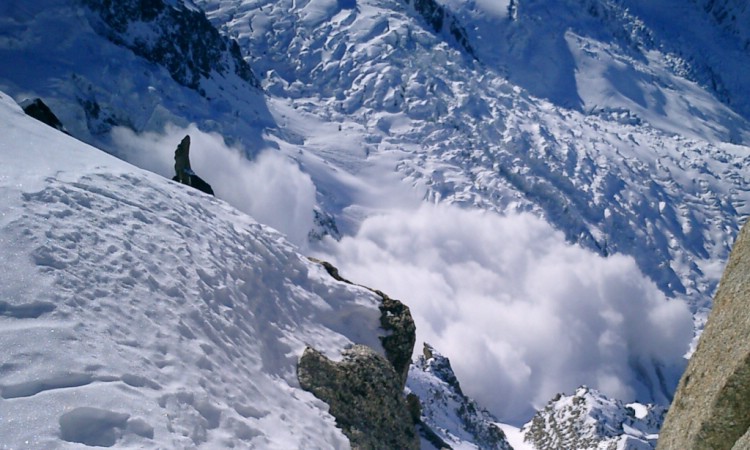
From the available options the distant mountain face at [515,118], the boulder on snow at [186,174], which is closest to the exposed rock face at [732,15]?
the distant mountain face at [515,118]

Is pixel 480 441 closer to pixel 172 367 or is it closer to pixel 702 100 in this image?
pixel 172 367

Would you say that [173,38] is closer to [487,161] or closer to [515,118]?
[487,161]

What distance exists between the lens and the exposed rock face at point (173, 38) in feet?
240

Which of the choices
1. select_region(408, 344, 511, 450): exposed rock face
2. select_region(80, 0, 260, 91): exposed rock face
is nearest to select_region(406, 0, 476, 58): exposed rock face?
select_region(80, 0, 260, 91): exposed rock face

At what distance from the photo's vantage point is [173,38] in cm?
8425

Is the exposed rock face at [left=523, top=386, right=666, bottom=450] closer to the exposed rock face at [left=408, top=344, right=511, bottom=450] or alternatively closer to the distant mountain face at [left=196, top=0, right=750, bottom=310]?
the exposed rock face at [left=408, top=344, right=511, bottom=450]

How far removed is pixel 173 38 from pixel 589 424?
6380 centimetres

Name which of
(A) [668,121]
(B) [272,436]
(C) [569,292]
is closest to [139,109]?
(B) [272,436]

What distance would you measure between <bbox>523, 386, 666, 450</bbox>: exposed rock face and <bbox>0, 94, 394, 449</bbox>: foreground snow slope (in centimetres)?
4920

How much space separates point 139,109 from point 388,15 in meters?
52.1

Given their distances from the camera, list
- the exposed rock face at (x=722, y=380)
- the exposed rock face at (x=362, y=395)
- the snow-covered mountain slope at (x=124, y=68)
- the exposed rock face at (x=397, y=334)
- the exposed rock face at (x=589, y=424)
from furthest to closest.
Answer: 1. the snow-covered mountain slope at (x=124, y=68)
2. the exposed rock face at (x=589, y=424)
3. the exposed rock face at (x=397, y=334)
4. the exposed rock face at (x=362, y=395)
5. the exposed rock face at (x=722, y=380)

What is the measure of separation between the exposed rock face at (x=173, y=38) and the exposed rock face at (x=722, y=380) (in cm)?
7243

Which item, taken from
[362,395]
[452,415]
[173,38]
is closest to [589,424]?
[452,415]

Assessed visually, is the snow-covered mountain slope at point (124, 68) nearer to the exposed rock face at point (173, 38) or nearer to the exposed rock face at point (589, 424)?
the exposed rock face at point (173, 38)
